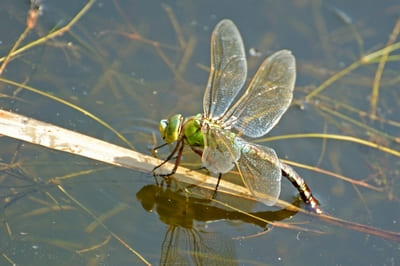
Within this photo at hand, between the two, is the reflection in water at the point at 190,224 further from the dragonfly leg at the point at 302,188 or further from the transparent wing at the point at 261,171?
the transparent wing at the point at 261,171

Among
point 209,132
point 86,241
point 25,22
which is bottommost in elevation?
point 86,241

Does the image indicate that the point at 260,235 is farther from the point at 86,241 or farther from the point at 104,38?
the point at 104,38

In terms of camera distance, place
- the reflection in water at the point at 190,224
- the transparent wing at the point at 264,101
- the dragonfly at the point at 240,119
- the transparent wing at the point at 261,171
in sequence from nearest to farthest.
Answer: the reflection in water at the point at 190,224 < the transparent wing at the point at 261,171 < the dragonfly at the point at 240,119 < the transparent wing at the point at 264,101

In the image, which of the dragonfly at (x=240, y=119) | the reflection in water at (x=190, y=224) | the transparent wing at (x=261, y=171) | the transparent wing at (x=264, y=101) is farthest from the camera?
the transparent wing at (x=264, y=101)

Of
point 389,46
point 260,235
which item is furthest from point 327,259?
point 389,46

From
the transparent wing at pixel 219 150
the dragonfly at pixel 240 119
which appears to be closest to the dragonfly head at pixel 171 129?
the dragonfly at pixel 240 119

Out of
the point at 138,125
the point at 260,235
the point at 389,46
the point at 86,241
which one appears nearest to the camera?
the point at 86,241

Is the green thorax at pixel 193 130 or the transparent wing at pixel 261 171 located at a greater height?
the green thorax at pixel 193 130

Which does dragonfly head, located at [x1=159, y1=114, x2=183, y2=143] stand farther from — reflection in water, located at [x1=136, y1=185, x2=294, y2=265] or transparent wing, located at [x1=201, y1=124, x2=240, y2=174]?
reflection in water, located at [x1=136, y1=185, x2=294, y2=265]
